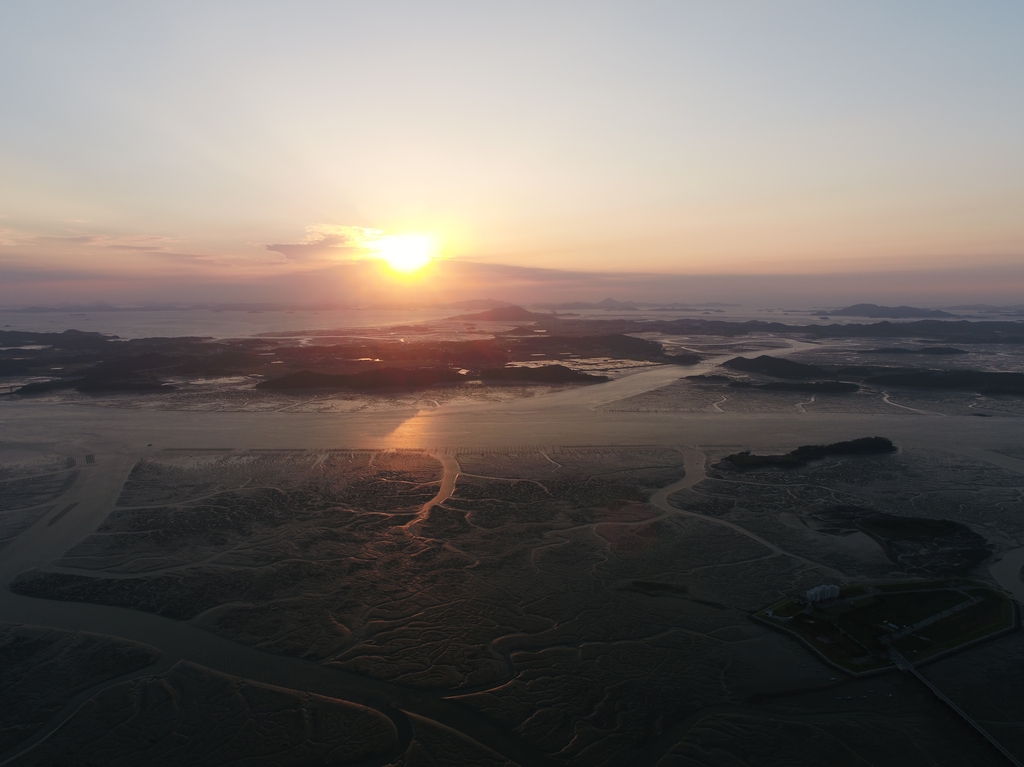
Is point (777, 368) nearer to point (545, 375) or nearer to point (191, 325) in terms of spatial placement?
point (545, 375)

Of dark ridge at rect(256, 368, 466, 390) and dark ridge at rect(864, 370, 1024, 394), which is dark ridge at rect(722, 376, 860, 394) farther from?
dark ridge at rect(256, 368, 466, 390)

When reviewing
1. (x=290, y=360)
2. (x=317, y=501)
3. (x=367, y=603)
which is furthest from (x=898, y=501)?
(x=290, y=360)

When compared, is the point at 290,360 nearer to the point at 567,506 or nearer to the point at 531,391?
the point at 531,391

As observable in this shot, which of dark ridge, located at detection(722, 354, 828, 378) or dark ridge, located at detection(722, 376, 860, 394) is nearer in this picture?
dark ridge, located at detection(722, 376, 860, 394)

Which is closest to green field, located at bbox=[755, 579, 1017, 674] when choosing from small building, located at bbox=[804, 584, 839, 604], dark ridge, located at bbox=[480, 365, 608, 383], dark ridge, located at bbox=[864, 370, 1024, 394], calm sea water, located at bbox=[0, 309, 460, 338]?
small building, located at bbox=[804, 584, 839, 604]

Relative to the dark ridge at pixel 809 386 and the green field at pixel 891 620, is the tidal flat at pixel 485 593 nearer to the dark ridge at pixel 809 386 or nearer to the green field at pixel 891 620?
the green field at pixel 891 620
